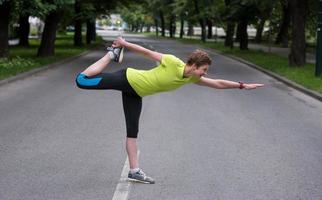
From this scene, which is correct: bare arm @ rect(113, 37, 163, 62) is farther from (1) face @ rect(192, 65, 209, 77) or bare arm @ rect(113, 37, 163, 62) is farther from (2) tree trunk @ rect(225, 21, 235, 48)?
(2) tree trunk @ rect(225, 21, 235, 48)

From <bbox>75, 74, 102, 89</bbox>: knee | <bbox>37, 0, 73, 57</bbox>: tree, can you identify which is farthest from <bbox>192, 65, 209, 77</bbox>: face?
<bbox>37, 0, 73, 57</bbox>: tree

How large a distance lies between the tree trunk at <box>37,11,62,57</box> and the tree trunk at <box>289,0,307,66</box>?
460 inches

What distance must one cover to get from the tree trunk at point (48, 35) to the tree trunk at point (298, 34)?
11682 millimetres

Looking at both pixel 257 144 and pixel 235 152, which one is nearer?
pixel 235 152

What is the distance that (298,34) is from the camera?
24.1 metres

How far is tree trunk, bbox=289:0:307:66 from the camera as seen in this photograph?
2391 cm

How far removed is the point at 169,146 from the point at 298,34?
16.8 meters

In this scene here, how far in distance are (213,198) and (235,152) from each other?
2.35m

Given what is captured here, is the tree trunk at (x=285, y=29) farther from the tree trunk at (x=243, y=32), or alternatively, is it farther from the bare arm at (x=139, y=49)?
the bare arm at (x=139, y=49)

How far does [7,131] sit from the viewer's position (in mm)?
9648

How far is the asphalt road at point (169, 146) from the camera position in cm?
627

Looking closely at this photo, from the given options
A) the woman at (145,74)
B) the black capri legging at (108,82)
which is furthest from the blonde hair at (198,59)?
the black capri legging at (108,82)

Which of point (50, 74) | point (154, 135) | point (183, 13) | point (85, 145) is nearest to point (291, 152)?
point (154, 135)

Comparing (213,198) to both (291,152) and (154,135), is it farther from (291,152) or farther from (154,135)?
(154,135)
